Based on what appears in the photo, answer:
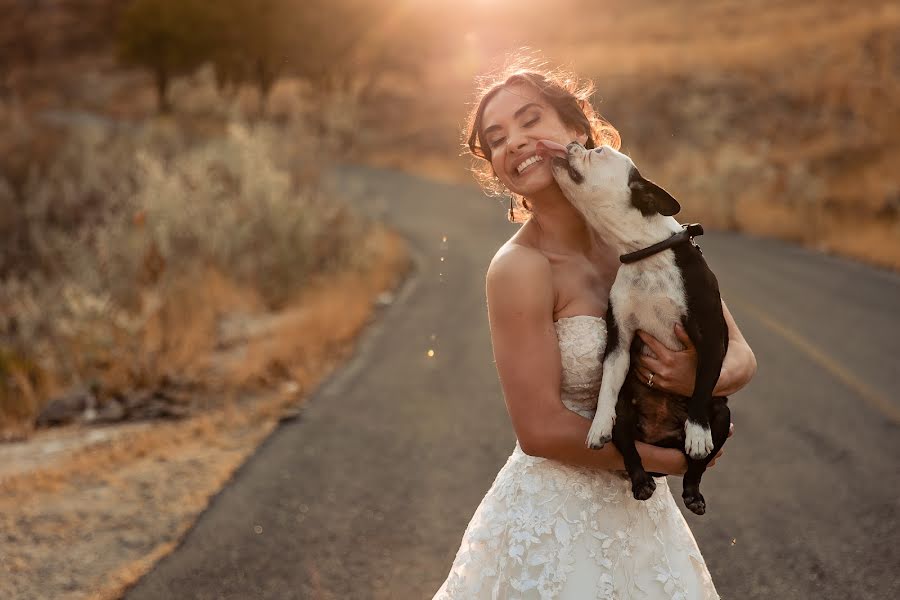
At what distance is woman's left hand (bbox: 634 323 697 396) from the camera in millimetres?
2230

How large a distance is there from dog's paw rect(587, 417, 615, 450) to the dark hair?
761 mm

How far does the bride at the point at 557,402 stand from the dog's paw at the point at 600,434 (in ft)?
0.15

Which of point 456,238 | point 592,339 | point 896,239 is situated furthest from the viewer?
point 456,238

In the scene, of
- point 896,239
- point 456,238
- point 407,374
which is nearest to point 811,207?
point 896,239

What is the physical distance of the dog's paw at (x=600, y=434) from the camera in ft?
7.16

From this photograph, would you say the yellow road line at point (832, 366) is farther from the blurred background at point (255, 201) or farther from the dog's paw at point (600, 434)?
the dog's paw at point (600, 434)

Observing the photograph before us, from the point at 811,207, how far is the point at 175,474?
1434 centimetres

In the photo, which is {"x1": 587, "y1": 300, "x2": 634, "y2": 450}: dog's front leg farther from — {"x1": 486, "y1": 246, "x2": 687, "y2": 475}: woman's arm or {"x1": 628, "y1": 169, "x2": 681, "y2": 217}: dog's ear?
{"x1": 628, "y1": 169, "x2": 681, "y2": 217}: dog's ear

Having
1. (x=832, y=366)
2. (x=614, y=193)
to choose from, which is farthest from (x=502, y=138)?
(x=832, y=366)

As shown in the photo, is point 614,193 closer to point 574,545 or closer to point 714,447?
point 714,447

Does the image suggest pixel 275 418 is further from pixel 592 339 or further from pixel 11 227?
pixel 11 227

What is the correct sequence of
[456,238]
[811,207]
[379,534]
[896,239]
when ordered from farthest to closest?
1. [811,207]
2. [456,238]
3. [896,239]
4. [379,534]

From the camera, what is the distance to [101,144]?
1616 cm

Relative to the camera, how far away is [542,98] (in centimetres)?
243
